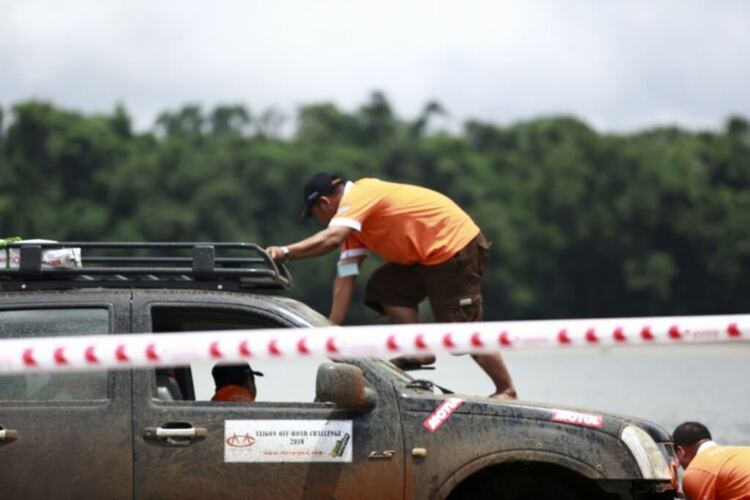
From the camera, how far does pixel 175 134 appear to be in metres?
148

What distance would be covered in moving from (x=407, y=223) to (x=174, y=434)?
8.98ft

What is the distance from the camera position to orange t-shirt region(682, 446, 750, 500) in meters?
8.50

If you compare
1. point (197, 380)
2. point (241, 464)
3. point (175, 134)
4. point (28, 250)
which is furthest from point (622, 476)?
point (175, 134)

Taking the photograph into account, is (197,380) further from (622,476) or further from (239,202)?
(239,202)

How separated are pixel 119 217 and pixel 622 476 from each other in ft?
391

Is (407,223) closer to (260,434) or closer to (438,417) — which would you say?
(438,417)

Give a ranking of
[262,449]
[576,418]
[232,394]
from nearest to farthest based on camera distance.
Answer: [262,449]
[576,418]
[232,394]

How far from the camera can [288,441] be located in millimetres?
7562

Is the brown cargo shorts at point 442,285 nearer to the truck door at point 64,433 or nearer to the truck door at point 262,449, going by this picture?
the truck door at point 262,449

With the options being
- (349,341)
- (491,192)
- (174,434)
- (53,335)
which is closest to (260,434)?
(174,434)

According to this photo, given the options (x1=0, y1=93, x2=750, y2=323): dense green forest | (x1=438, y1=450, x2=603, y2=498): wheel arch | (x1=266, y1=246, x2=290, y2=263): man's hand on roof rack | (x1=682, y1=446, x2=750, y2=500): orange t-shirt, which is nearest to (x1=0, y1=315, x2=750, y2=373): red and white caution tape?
(x1=438, y1=450, x2=603, y2=498): wheel arch

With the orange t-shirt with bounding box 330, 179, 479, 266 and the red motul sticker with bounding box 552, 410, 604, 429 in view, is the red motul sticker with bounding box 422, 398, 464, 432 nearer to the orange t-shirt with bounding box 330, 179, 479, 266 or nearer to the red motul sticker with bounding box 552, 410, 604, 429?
the red motul sticker with bounding box 552, 410, 604, 429

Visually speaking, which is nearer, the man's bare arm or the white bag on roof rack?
the white bag on roof rack

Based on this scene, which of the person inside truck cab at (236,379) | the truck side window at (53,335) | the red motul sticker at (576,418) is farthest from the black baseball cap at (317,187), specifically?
the red motul sticker at (576,418)
